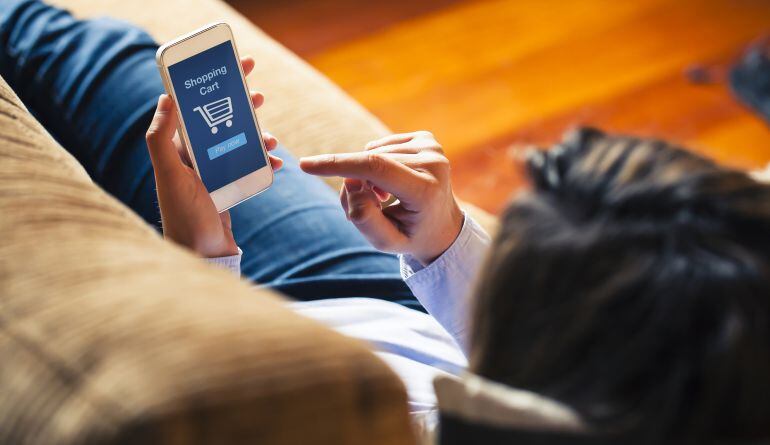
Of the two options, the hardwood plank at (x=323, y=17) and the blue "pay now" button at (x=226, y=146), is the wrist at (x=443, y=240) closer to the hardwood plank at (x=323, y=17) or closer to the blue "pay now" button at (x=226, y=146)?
the blue "pay now" button at (x=226, y=146)

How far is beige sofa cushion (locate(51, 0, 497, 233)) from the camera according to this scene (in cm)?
103

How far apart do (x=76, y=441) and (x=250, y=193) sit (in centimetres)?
57

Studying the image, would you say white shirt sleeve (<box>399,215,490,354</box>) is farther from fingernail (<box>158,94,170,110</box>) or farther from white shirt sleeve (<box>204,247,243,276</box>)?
fingernail (<box>158,94,170,110</box>)

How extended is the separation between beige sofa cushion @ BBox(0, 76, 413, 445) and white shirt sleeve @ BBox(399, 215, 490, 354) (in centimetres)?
39

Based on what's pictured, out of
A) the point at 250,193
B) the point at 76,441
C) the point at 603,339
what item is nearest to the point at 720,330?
the point at 603,339

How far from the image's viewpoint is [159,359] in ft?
1.11

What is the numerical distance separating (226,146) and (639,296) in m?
0.54

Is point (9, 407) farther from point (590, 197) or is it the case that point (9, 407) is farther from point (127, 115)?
point (127, 115)

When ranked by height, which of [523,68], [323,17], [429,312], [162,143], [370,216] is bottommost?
[523,68]

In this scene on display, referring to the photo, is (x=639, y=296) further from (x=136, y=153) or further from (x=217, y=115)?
(x=136, y=153)

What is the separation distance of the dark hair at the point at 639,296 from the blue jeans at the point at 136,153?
0.48m

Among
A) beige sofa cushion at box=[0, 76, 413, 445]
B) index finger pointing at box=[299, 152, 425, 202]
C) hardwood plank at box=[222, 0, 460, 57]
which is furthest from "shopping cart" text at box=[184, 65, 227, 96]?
hardwood plank at box=[222, 0, 460, 57]

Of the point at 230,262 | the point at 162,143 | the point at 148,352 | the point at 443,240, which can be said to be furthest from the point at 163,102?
the point at 148,352

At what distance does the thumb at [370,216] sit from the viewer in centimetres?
79
